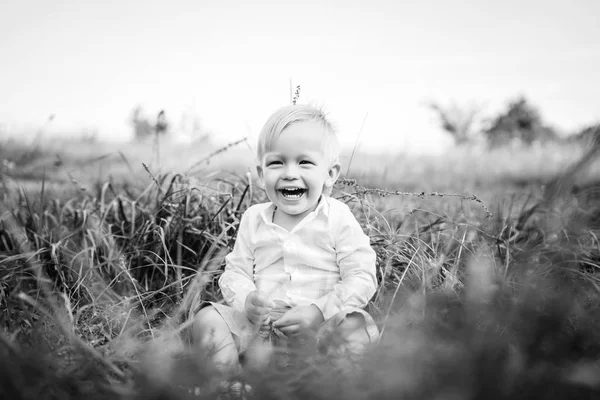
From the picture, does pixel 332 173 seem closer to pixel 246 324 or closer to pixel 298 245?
pixel 298 245

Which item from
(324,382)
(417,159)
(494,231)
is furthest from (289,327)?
(417,159)

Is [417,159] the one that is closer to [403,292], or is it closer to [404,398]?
[403,292]

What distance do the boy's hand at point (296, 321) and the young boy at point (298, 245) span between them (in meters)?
0.02

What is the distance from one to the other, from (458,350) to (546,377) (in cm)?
14

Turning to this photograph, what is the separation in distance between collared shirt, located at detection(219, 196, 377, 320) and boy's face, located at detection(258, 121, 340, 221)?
8 cm

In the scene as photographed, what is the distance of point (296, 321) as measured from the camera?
1.51 metres

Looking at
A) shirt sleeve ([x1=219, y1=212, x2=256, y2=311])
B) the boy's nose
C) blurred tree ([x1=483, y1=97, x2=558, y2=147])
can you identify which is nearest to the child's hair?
the boy's nose

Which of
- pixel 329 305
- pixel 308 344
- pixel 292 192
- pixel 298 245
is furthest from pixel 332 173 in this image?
pixel 308 344

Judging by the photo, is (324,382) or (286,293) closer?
(324,382)

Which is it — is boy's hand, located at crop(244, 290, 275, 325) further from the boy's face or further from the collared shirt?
the boy's face

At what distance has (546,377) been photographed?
29.3 inches

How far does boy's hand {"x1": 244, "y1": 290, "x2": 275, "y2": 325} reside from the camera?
4.95 ft

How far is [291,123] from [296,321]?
2.29 ft

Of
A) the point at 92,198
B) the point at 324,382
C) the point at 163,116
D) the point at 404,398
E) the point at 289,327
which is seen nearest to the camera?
the point at 404,398
